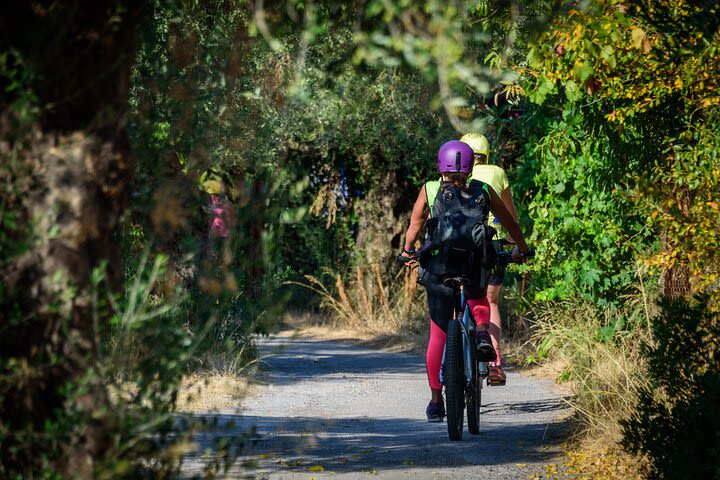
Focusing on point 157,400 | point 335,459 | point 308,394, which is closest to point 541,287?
point 308,394

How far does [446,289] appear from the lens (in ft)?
25.7

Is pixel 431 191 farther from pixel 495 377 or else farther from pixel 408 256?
pixel 495 377

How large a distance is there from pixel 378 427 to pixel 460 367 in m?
1.28

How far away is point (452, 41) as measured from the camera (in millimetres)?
3498

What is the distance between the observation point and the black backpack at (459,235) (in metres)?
7.68

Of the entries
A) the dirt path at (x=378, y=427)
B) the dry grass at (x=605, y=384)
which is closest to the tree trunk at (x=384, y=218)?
the dirt path at (x=378, y=427)

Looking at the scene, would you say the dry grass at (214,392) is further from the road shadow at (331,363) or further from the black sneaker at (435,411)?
the black sneaker at (435,411)

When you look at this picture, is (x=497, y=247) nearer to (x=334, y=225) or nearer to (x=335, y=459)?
(x=335, y=459)

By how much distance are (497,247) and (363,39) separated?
161 inches

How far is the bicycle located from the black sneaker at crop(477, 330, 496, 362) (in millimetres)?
57

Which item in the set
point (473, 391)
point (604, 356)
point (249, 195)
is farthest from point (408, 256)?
point (249, 195)

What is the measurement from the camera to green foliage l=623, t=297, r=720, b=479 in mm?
5352

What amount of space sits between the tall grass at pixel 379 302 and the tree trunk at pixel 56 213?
1190 centimetres

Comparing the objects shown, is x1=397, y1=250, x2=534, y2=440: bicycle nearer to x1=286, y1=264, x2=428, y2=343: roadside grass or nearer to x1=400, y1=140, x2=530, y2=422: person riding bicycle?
x1=400, y1=140, x2=530, y2=422: person riding bicycle
